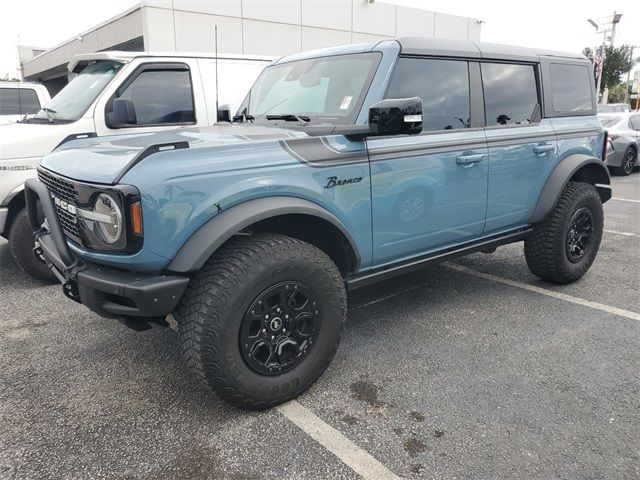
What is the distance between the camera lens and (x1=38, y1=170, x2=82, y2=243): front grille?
265cm

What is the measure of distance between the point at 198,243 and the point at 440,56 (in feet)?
7.31

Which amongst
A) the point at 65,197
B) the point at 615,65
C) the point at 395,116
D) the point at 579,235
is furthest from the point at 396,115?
the point at 615,65

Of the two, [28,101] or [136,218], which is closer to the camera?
[136,218]

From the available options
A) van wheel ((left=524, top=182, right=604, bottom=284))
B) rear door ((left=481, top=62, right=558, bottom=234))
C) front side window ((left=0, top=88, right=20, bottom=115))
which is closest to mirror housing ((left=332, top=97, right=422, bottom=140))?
rear door ((left=481, top=62, right=558, bottom=234))

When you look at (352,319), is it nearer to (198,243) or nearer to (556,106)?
(198,243)

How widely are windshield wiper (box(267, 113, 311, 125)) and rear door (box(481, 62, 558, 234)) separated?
1370mm

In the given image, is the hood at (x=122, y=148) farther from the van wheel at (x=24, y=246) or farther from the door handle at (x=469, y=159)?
the van wheel at (x=24, y=246)

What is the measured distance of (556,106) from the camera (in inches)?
172

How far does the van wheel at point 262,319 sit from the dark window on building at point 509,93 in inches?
78.3

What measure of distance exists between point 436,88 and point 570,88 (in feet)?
5.74

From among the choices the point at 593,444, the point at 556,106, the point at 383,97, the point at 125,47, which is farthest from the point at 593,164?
the point at 125,47

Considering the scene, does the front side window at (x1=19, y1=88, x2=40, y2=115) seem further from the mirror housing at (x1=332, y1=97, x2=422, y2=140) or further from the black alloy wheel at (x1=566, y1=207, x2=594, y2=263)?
the black alloy wheel at (x1=566, y1=207, x2=594, y2=263)

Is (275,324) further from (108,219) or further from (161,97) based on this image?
(161,97)

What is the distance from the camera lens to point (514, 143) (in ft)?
12.8
